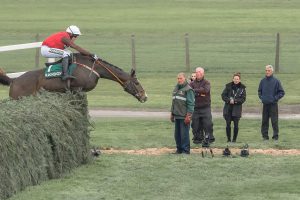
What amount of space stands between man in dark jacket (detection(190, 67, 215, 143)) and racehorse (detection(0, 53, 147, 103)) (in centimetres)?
141

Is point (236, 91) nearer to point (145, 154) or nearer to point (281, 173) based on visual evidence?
point (145, 154)

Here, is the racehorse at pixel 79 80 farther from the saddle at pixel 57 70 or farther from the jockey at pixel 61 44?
the jockey at pixel 61 44

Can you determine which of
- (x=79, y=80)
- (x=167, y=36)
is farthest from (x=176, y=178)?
(x=167, y=36)

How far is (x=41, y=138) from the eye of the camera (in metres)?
15.8

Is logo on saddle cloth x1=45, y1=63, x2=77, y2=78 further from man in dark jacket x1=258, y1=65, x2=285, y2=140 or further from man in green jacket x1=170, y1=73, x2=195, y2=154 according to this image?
man in dark jacket x1=258, y1=65, x2=285, y2=140

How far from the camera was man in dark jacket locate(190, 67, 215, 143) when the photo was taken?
70.0ft

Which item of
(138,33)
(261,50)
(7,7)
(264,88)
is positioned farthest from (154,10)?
(264,88)

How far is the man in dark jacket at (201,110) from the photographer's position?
21.3m

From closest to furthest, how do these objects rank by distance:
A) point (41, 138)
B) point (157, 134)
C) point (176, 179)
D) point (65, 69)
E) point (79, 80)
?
1. point (41, 138)
2. point (176, 179)
3. point (65, 69)
4. point (79, 80)
5. point (157, 134)

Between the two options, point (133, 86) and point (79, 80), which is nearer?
point (79, 80)

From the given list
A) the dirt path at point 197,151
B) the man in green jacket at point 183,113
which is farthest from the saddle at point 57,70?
the man in green jacket at point 183,113

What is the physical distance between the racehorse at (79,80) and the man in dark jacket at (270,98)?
3.07 meters

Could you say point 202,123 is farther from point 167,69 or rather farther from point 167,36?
point 167,36

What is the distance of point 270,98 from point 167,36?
82.0 ft
